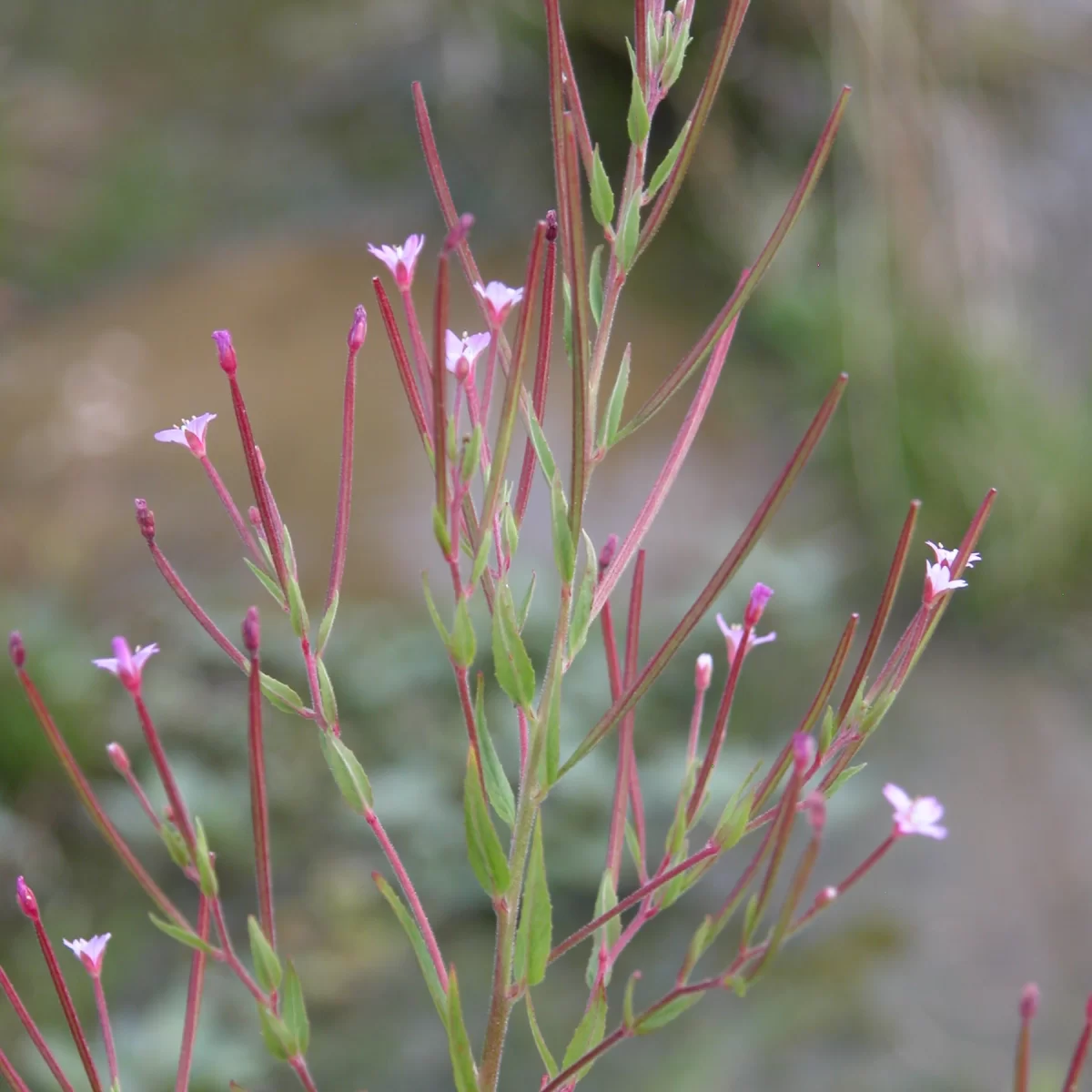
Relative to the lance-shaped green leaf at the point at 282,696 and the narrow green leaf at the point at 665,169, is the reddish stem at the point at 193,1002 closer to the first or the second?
the lance-shaped green leaf at the point at 282,696

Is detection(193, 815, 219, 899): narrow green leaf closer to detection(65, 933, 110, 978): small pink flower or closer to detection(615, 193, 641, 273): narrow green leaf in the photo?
detection(65, 933, 110, 978): small pink flower

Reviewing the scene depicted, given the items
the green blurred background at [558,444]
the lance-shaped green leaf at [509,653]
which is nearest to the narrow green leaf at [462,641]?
the lance-shaped green leaf at [509,653]

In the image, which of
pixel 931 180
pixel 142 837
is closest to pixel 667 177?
pixel 142 837

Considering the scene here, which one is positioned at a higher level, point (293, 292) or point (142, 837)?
point (293, 292)

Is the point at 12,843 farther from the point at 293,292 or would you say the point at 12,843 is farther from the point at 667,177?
the point at 293,292

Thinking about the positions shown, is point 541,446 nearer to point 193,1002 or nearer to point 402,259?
point 402,259

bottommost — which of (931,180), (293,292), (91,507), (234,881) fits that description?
(234,881)

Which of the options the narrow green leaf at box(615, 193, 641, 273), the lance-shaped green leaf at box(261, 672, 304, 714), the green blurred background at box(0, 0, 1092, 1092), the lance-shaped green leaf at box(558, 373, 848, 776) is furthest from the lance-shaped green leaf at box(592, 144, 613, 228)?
the green blurred background at box(0, 0, 1092, 1092)
